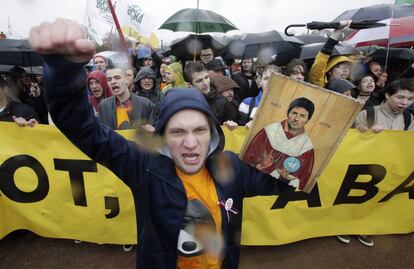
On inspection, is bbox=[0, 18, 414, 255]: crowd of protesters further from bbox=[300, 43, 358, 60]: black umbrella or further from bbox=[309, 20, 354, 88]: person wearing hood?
bbox=[300, 43, 358, 60]: black umbrella

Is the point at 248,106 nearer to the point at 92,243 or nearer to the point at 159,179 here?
the point at 159,179

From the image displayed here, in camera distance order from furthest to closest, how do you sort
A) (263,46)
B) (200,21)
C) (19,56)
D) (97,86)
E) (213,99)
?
1. (19,56)
2. (263,46)
3. (200,21)
4. (97,86)
5. (213,99)

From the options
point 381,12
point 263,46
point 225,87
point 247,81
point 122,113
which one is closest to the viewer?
point 122,113

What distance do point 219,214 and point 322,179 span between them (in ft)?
6.50

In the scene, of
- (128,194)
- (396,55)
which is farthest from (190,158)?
(396,55)

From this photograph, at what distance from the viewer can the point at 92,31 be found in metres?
6.00

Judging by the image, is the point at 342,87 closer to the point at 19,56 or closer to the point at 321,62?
the point at 321,62

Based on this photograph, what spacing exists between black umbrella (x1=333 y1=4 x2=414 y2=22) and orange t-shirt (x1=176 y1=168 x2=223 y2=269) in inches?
216

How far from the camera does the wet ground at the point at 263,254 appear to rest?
3078mm

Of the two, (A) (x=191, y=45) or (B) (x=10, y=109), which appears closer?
(B) (x=10, y=109)

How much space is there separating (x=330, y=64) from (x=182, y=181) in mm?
3989

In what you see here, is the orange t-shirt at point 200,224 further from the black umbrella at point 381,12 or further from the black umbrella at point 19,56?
the black umbrella at point 19,56

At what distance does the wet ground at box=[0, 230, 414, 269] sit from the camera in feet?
10.1

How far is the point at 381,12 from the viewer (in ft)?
18.3
